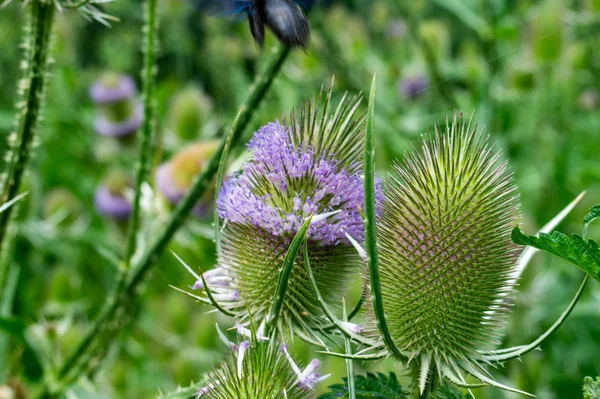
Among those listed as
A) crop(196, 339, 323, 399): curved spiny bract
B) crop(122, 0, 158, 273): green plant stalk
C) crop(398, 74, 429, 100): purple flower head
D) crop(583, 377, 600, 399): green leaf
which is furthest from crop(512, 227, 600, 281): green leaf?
crop(398, 74, 429, 100): purple flower head

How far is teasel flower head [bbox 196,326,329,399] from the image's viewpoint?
90 centimetres

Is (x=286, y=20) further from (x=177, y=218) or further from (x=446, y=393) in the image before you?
(x=177, y=218)

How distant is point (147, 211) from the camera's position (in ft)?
8.22

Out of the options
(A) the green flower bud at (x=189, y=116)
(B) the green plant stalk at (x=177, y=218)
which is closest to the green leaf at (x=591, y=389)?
(B) the green plant stalk at (x=177, y=218)

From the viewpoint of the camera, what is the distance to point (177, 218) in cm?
154

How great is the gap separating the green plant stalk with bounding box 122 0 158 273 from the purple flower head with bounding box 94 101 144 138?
2310mm

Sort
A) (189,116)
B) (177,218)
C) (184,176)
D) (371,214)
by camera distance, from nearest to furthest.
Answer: (371,214), (177,218), (184,176), (189,116)

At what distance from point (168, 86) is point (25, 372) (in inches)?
104

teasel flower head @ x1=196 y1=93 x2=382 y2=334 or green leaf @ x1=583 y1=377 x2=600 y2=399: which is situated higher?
teasel flower head @ x1=196 y1=93 x2=382 y2=334

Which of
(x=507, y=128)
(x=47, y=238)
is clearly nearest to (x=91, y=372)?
(x=47, y=238)

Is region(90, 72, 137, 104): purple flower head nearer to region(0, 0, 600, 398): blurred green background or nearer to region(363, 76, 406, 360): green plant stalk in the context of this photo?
region(0, 0, 600, 398): blurred green background

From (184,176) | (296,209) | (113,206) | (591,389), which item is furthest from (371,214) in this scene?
(113,206)

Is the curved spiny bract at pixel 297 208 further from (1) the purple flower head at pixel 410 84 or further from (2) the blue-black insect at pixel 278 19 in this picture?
(1) the purple flower head at pixel 410 84

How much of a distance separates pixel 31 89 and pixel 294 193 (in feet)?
2.01
